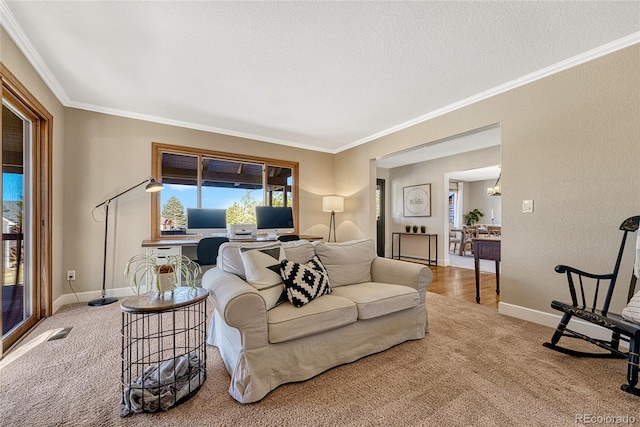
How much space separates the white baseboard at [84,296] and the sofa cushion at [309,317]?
287 centimetres

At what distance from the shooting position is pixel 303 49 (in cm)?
223

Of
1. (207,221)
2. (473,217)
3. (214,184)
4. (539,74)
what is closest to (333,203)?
(214,184)

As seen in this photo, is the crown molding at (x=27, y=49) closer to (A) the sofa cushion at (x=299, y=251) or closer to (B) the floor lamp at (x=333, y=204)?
(A) the sofa cushion at (x=299, y=251)

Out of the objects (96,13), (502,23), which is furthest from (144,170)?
(502,23)

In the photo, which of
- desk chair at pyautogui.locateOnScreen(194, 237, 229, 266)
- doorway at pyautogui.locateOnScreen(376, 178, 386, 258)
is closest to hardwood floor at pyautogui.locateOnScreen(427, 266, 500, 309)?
doorway at pyautogui.locateOnScreen(376, 178, 386, 258)

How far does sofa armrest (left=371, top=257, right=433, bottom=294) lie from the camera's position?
2.29 m

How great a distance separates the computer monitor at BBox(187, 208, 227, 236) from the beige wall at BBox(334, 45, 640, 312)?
344 cm

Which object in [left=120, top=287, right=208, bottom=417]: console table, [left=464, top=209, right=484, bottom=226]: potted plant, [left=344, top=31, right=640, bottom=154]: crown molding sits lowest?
[left=120, top=287, right=208, bottom=417]: console table

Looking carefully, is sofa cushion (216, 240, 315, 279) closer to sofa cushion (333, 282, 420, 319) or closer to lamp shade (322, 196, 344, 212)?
sofa cushion (333, 282, 420, 319)

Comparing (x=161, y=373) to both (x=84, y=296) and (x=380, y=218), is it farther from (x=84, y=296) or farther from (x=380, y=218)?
(x=380, y=218)

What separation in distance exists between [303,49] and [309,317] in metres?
2.07

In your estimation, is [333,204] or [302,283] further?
[333,204]

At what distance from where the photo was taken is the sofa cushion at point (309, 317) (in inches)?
63.1

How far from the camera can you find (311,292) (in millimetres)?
1921
